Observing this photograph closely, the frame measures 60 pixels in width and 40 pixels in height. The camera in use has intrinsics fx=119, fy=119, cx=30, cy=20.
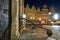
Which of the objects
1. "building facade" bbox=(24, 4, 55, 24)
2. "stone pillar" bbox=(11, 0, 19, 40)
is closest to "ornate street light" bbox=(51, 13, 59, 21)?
"building facade" bbox=(24, 4, 55, 24)

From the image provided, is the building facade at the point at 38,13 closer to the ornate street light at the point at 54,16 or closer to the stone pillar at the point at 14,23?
the ornate street light at the point at 54,16

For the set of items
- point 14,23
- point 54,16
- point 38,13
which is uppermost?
point 38,13

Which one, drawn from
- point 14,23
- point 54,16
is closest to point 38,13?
point 54,16

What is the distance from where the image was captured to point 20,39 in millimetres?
4176

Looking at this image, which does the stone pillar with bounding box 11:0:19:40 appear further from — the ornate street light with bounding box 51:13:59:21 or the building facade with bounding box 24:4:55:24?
the ornate street light with bounding box 51:13:59:21

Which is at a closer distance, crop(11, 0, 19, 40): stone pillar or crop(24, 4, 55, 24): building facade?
crop(11, 0, 19, 40): stone pillar

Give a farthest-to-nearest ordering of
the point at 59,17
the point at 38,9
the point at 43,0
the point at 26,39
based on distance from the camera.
A: the point at 59,17 → the point at 38,9 → the point at 43,0 → the point at 26,39

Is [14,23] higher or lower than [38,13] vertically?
lower

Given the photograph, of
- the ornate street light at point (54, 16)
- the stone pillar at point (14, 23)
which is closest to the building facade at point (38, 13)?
the ornate street light at point (54, 16)

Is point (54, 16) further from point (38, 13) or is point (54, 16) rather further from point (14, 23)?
Result: point (14, 23)

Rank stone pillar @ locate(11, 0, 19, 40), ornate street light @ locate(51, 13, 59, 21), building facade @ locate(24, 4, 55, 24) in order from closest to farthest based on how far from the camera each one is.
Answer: stone pillar @ locate(11, 0, 19, 40) → building facade @ locate(24, 4, 55, 24) → ornate street light @ locate(51, 13, 59, 21)

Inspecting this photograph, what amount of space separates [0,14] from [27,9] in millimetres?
13147

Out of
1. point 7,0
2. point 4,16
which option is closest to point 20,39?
point 4,16

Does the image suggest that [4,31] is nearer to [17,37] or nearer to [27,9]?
[17,37]
